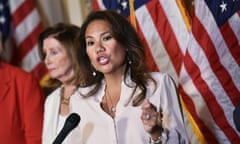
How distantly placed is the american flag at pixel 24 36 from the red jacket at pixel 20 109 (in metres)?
0.62

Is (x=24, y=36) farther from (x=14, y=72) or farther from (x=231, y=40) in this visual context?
(x=231, y=40)

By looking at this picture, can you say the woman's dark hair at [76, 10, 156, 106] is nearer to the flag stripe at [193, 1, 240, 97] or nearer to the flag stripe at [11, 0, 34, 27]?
the flag stripe at [193, 1, 240, 97]

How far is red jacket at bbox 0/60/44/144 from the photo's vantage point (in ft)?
5.30

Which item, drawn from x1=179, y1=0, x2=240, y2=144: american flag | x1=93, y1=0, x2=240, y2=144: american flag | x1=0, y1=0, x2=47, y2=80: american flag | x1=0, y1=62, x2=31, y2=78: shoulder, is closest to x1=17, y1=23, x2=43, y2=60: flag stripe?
x1=0, y1=0, x2=47, y2=80: american flag

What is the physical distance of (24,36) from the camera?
229 cm

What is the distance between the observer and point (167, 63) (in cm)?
171

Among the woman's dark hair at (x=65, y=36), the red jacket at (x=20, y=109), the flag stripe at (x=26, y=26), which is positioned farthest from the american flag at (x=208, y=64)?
the flag stripe at (x=26, y=26)

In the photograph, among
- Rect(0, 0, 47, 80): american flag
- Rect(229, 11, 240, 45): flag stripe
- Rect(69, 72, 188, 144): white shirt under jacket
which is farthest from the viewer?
Rect(0, 0, 47, 80): american flag

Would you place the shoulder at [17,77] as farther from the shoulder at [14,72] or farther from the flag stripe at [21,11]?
the flag stripe at [21,11]

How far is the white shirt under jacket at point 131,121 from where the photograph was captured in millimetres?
1152

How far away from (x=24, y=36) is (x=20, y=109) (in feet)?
2.34

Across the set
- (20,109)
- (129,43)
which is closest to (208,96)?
(129,43)

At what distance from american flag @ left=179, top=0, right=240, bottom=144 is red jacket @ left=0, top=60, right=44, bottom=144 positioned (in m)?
0.52

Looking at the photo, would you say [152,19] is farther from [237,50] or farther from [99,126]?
[99,126]
